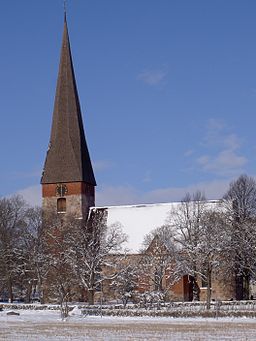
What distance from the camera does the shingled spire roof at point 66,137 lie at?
77.6 metres

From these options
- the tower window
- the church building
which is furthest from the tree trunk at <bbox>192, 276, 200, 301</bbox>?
the tower window

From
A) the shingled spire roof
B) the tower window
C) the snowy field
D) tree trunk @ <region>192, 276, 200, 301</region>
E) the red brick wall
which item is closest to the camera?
the snowy field

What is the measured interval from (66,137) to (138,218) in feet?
40.1

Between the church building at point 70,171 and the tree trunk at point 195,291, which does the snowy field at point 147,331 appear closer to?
the tree trunk at point 195,291

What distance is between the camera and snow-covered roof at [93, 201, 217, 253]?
77688 millimetres

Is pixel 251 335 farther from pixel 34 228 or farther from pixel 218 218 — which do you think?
pixel 34 228

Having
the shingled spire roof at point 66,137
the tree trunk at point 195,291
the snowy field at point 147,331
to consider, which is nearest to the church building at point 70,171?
the shingled spire roof at point 66,137

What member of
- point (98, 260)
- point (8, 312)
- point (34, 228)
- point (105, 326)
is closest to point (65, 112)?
point (34, 228)

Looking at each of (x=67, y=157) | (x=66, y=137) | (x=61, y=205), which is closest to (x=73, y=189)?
(x=61, y=205)

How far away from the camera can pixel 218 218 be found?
221ft

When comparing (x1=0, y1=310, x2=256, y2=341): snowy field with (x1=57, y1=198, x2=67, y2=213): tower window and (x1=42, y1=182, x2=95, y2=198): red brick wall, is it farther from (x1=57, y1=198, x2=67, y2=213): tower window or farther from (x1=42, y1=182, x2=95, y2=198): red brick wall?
(x1=57, y1=198, x2=67, y2=213): tower window

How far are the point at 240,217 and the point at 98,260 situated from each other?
554 inches

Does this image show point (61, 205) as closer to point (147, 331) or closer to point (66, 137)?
point (66, 137)

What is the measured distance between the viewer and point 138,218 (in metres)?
80.0
